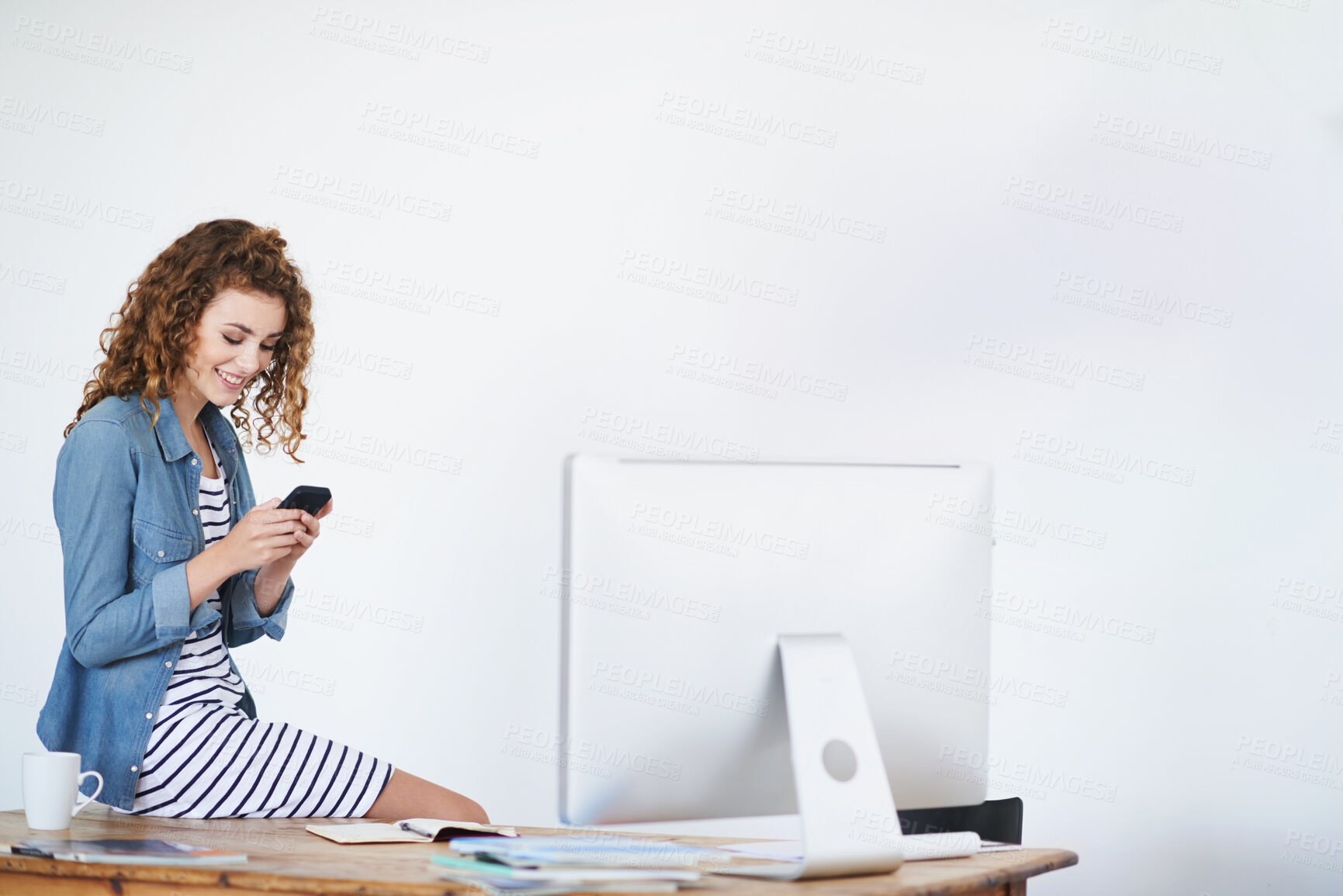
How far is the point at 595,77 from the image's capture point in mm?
3125

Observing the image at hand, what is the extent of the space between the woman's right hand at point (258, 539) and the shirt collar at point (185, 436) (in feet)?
0.76

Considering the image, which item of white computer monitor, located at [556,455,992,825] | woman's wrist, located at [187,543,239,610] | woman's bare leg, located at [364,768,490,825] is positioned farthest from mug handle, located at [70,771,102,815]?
white computer monitor, located at [556,455,992,825]

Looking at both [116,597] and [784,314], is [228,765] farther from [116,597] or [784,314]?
[784,314]

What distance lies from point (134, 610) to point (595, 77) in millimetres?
2046

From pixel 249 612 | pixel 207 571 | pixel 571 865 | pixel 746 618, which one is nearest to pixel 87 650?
pixel 207 571

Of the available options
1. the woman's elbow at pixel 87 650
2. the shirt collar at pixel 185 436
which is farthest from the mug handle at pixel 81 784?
the shirt collar at pixel 185 436

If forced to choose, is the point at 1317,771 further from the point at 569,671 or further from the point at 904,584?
the point at 569,671

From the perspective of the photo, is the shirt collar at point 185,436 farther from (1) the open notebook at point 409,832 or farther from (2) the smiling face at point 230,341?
(1) the open notebook at point 409,832

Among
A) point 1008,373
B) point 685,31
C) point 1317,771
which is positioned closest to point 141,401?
point 685,31

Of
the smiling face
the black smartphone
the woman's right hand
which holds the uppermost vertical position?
the smiling face

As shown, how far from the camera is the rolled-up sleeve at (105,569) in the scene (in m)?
1.65

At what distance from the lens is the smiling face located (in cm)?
188

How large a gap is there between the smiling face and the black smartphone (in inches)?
→ 10.3

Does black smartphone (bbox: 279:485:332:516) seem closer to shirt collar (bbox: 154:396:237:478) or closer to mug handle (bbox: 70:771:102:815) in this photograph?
shirt collar (bbox: 154:396:237:478)
